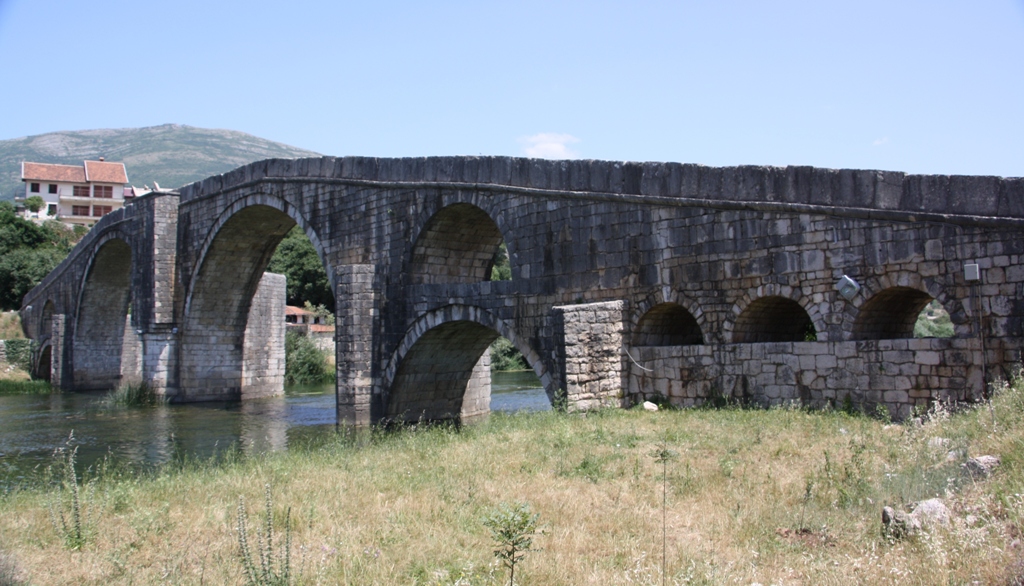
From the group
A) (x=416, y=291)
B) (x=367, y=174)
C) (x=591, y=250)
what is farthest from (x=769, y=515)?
(x=367, y=174)

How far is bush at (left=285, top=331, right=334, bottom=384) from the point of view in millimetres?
31969

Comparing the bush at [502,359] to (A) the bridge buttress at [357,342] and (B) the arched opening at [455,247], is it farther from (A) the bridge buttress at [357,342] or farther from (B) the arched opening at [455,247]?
(A) the bridge buttress at [357,342]

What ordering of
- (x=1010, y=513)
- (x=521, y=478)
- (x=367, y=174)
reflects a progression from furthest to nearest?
(x=367, y=174)
(x=521, y=478)
(x=1010, y=513)

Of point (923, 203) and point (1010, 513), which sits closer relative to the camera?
point (1010, 513)

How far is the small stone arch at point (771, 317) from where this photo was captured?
9.28 m

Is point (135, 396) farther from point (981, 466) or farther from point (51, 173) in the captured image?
point (51, 173)

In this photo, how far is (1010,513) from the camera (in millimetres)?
4289

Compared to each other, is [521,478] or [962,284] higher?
[962,284]

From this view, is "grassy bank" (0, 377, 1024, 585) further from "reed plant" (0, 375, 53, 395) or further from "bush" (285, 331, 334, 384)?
"reed plant" (0, 375, 53, 395)

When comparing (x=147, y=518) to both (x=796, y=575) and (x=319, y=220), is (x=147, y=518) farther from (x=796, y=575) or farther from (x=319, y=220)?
(x=319, y=220)

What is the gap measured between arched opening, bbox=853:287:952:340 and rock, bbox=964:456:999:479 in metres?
3.41

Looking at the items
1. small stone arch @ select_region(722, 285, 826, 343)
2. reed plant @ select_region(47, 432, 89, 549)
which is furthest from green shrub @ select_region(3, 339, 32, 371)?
small stone arch @ select_region(722, 285, 826, 343)

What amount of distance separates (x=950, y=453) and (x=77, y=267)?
32828 millimetres

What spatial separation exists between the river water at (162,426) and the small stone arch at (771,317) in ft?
24.4
